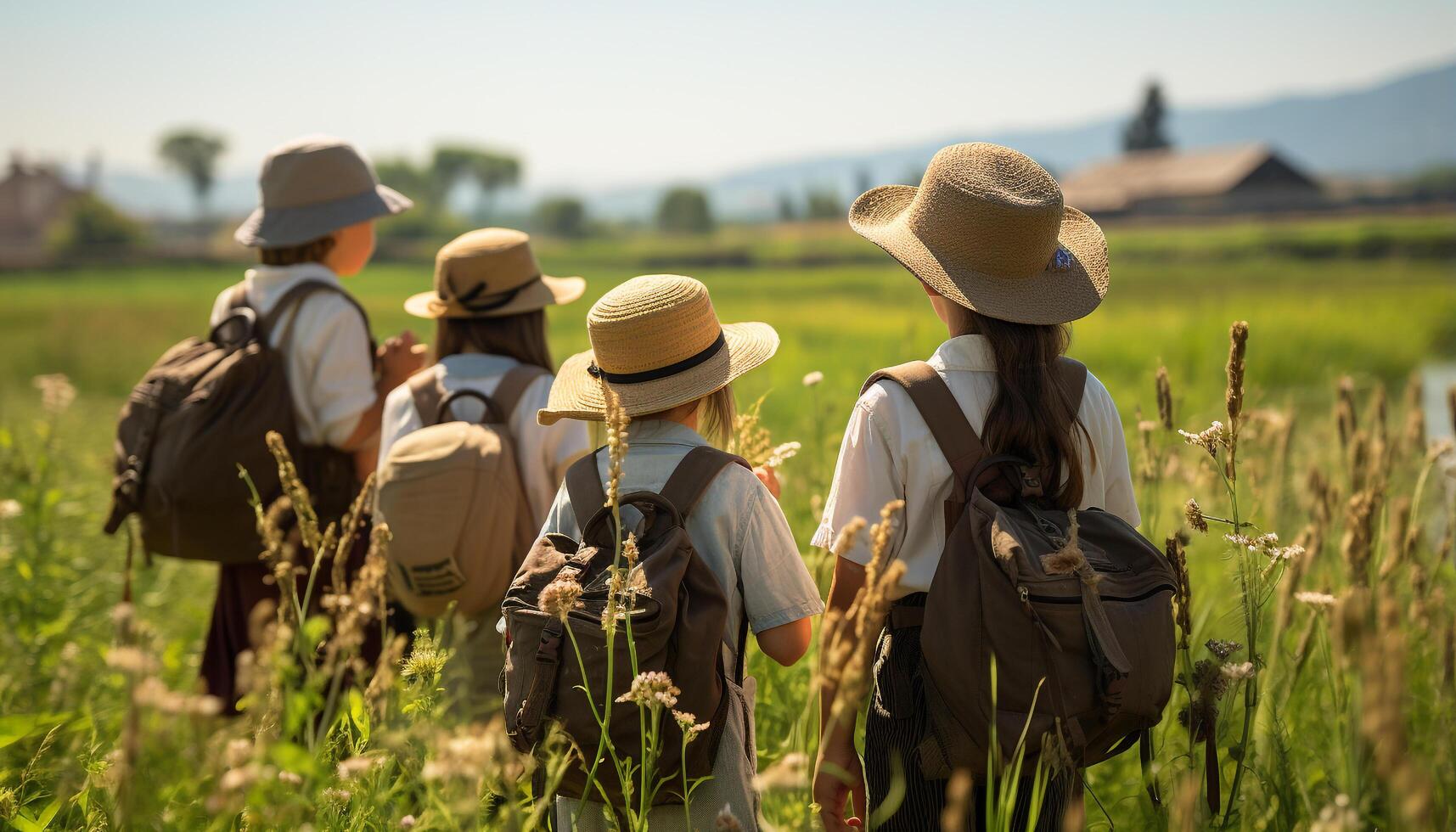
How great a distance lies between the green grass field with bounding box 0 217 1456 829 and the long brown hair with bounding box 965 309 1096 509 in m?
0.46

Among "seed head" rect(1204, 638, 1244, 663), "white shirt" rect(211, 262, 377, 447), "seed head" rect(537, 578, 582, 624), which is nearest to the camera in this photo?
"seed head" rect(537, 578, 582, 624)

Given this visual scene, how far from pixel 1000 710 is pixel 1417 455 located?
156 inches

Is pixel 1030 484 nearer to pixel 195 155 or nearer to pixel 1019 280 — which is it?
pixel 1019 280

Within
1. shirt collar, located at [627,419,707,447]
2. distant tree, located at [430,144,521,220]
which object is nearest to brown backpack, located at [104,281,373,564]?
shirt collar, located at [627,419,707,447]

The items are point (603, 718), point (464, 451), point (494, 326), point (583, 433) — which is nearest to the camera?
point (603, 718)

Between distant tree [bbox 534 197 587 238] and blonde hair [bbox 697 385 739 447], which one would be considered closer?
blonde hair [bbox 697 385 739 447]

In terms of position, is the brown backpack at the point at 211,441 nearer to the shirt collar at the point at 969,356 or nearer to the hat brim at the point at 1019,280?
the hat brim at the point at 1019,280

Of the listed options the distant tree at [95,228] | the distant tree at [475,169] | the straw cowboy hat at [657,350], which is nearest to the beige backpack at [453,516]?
the straw cowboy hat at [657,350]

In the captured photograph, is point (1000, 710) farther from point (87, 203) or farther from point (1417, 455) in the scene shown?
point (87, 203)

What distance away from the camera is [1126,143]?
94438 mm

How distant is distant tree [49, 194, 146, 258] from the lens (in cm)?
6381

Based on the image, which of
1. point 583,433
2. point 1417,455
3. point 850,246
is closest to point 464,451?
point 583,433

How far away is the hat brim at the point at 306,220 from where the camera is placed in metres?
3.25

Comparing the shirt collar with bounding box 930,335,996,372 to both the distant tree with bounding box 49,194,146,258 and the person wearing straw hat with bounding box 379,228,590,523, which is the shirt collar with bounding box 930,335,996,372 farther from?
the distant tree with bounding box 49,194,146,258
